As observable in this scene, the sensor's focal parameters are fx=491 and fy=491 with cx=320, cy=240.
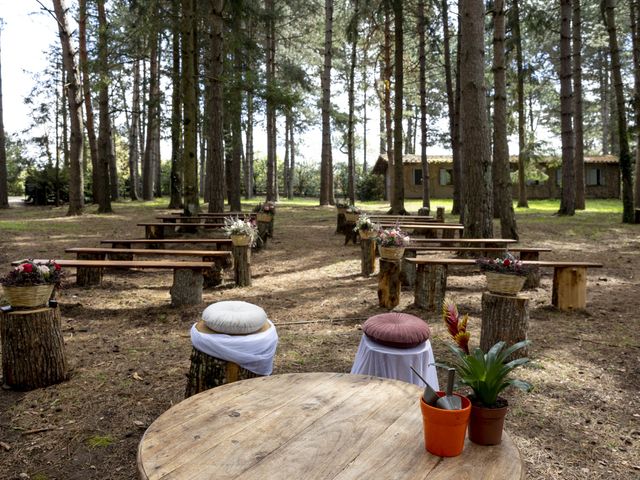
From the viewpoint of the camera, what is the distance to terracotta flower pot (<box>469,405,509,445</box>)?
69.1 inches

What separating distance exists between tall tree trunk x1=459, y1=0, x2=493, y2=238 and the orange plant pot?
8177mm

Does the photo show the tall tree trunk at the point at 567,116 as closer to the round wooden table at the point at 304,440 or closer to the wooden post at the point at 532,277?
the wooden post at the point at 532,277

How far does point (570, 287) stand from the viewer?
609cm

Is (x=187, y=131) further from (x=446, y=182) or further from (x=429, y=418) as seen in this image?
(x=446, y=182)

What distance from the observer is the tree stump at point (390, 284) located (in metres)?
6.22

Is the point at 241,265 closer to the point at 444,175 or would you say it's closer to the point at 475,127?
the point at 475,127

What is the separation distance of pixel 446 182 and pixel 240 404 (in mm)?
32067

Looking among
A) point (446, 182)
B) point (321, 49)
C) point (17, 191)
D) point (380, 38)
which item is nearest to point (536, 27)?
point (380, 38)

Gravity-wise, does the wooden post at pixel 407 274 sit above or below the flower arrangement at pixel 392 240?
below

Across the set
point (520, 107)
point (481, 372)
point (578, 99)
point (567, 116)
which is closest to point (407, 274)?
point (481, 372)

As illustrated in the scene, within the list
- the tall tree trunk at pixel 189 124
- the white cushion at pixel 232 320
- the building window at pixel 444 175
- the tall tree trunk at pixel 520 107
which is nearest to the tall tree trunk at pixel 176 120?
the tall tree trunk at pixel 189 124

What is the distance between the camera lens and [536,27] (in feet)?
53.1

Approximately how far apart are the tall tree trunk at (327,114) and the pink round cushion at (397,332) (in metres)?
16.9

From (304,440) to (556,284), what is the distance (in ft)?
17.4
